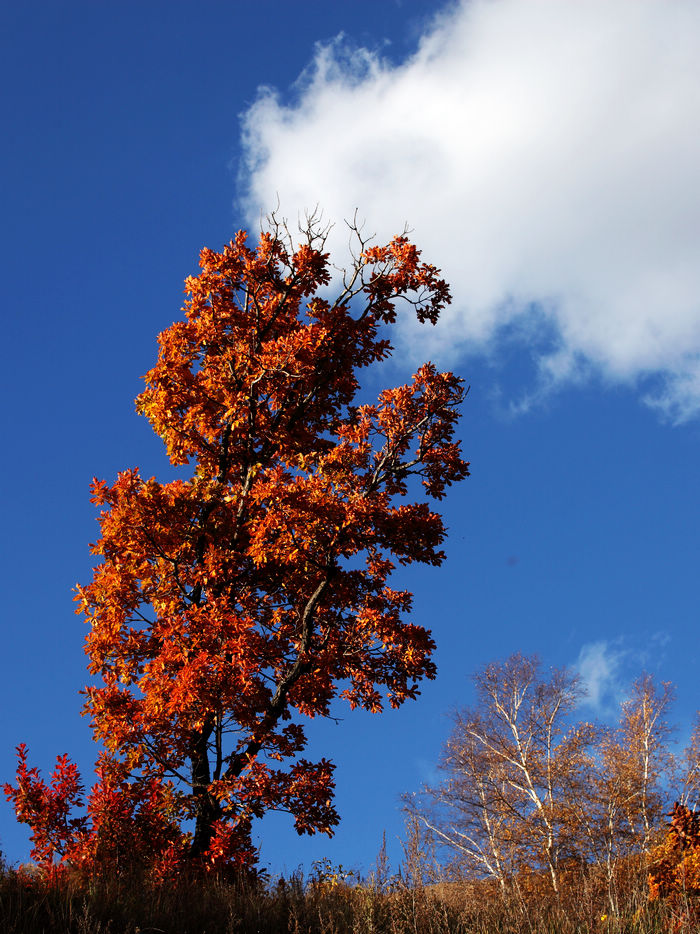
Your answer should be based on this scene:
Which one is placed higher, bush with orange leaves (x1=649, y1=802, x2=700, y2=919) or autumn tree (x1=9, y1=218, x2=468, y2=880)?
autumn tree (x1=9, y1=218, x2=468, y2=880)

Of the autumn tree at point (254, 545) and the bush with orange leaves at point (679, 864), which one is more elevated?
the autumn tree at point (254, 545)

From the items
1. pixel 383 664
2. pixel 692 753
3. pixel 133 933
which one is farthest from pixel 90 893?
pixel 692 753

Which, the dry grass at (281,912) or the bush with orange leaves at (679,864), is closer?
the dry grass at (281,912)

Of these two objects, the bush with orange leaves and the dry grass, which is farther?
the bush with orange leaves

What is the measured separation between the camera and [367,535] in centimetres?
1167

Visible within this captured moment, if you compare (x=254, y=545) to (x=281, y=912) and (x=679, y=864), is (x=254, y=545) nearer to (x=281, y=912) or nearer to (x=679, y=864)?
(x=281, y=912)

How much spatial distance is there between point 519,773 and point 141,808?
64.0 ft

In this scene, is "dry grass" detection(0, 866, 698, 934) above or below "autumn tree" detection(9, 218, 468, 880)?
below

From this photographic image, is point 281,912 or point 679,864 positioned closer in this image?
point 281,912

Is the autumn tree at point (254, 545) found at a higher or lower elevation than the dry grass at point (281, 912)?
higher

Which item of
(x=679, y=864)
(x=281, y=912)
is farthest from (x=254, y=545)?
(x=679, y=864)

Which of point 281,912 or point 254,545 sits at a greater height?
point 254,545

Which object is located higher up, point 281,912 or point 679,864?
point 679,864

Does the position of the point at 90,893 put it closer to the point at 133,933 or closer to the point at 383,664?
the point at 133,933
